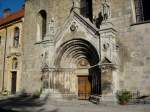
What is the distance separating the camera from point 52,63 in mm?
17203

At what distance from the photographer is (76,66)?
1748 centimetres

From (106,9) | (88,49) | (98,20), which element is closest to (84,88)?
(88,49)

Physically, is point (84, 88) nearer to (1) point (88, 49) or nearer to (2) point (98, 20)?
(1) point (88, 49)

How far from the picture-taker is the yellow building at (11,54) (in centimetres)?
2256

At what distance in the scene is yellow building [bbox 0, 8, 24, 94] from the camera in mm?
22562

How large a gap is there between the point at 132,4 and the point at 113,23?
1752mm

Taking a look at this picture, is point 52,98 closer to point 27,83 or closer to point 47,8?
point 27,83

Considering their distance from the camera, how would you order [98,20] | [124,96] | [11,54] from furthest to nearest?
[11,54]
[98,20]
[124,96]

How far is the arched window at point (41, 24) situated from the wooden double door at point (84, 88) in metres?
5.91

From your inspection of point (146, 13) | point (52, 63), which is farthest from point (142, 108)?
point (52, 63)

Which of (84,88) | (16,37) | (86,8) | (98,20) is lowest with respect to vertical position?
(84,88)

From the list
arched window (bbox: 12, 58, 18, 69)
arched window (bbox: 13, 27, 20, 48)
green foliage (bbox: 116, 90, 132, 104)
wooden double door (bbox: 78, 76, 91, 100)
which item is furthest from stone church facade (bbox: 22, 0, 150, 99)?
arched window (bbox: 13, 27, 20, 48)

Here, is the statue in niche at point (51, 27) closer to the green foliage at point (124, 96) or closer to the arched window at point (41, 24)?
the arched window at point (41, 24)

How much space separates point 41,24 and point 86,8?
15.9 ft
